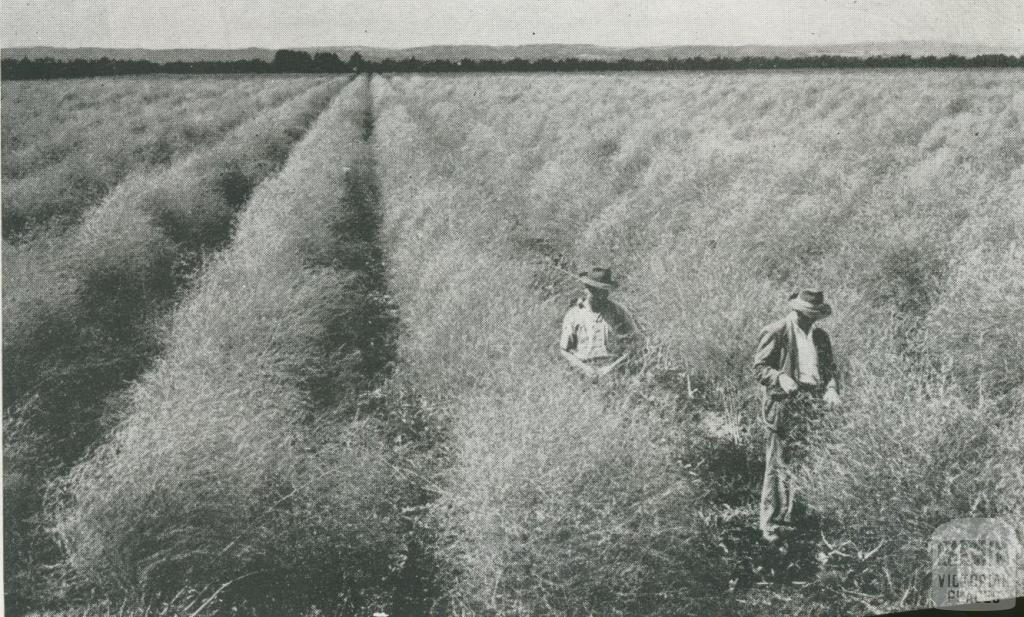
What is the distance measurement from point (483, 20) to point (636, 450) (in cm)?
265

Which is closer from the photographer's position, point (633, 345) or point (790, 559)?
point (790, 559)

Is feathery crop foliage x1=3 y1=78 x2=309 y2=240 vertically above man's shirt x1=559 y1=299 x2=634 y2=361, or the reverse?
feathery crop foliage x1=3 y1=78 x2=309 y2=240

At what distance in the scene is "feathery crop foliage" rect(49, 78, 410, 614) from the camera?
11.0 feet

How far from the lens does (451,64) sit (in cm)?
443

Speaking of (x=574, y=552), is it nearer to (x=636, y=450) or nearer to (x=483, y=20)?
(x=636, y=450)

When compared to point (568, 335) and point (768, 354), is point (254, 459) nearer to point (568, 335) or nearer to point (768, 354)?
point (568, 335)

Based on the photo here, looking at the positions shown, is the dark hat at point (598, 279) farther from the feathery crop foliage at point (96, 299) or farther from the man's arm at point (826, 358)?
the feathery crop foliage at point (96, 299)

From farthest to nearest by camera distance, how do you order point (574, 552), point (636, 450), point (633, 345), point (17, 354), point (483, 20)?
point (633, 345) < point (483, 20) < point (636, 450) < point (574, 552) < point (17, 354)

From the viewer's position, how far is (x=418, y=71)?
4.35 m

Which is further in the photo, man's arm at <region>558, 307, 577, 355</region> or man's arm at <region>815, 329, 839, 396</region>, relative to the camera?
man's arm at <region>558, 307, 577, 355</region>

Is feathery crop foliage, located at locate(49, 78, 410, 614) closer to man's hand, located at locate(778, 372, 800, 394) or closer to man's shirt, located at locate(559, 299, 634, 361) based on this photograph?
man's shirt, located at locate(559, 299, 634, 361)

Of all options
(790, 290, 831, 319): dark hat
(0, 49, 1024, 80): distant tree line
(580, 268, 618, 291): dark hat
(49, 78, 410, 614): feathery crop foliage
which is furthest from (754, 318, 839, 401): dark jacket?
(49, 78, 410, 614): feathery crop foliage

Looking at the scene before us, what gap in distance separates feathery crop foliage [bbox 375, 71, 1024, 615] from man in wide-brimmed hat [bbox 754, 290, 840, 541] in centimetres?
14

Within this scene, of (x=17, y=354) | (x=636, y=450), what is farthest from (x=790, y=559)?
(x=17, y=354)
